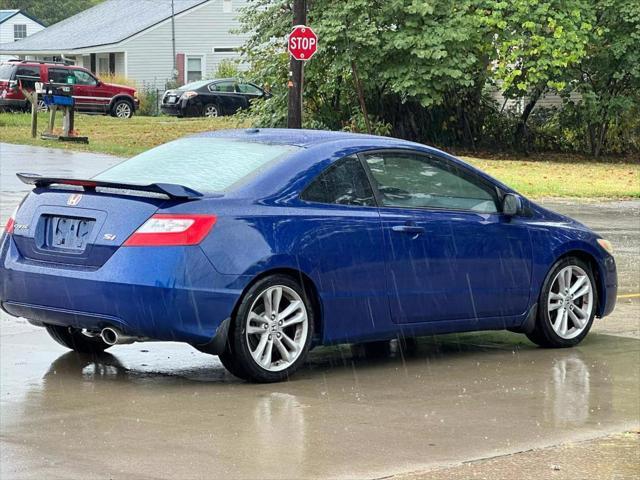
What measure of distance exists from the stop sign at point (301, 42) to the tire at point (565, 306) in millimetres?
13766

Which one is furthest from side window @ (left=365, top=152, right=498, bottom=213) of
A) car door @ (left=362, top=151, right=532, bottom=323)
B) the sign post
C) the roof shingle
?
the roof shingle

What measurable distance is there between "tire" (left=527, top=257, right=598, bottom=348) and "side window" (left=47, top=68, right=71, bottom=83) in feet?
138

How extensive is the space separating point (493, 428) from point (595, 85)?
28.9m

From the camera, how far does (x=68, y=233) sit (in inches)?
329

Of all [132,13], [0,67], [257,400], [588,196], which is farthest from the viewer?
[132,13]

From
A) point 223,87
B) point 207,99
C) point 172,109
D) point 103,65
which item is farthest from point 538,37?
point 103,65

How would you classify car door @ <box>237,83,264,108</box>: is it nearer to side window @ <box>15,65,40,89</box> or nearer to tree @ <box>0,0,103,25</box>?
side window @ <box>15,65,40,89</box>

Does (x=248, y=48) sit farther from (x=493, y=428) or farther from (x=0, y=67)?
(x=493, y=428)

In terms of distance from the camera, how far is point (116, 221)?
320 inches

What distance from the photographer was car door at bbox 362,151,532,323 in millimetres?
9000

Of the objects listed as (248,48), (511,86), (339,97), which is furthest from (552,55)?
(248,48)

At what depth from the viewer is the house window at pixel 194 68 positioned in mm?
65625

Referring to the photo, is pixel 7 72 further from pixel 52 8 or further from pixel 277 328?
pixel 52 8

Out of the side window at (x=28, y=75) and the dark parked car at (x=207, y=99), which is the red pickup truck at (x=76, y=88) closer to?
the side window at (x=28, y=75)
